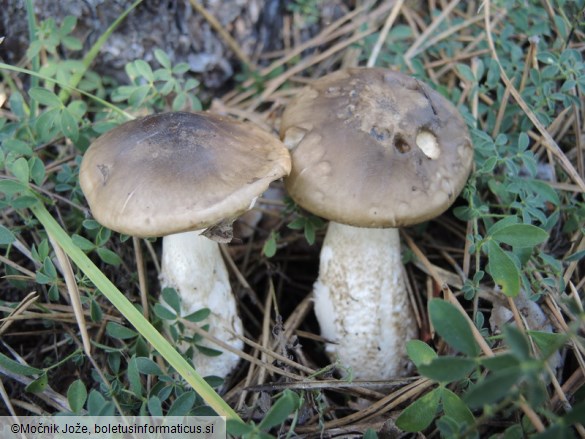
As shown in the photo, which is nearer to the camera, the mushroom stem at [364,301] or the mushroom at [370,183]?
the mushroom at [370,183]

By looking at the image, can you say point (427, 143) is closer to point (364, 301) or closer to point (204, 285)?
point (364, 301)

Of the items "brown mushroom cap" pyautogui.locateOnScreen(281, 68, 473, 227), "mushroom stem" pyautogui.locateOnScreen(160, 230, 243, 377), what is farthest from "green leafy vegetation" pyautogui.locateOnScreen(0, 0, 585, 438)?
"brown mushroom cap" pyautogui.locateOnScreen(281, 68, 473, 227)

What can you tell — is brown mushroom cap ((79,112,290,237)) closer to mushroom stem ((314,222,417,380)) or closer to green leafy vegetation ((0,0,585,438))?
green leafy vegetation ((0,0,585,438))

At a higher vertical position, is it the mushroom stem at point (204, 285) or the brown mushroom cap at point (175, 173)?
the brown mushroom cap at point (175, 173)

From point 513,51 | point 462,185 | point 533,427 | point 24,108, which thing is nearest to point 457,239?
point 462,185

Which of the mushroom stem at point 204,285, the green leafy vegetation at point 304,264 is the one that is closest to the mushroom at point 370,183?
the green leafy vegetation at point 304,264

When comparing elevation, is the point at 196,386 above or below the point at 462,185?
below

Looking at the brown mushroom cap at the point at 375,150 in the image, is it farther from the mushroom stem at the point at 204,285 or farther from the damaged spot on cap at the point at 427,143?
the mushroom stem at the point at 204,285

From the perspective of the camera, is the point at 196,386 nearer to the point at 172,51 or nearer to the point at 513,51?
the point at 172,51
